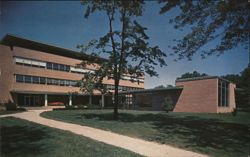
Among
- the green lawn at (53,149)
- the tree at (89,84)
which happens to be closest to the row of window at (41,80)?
the tree at (89,84)

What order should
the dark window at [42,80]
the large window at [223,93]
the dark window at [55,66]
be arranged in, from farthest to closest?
the dark window at [55,66]
the dark window at [42,80]
the large window at [223,93]

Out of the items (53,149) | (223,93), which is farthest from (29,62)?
(223,93)

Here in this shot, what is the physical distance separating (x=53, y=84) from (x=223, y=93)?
90.5 feet

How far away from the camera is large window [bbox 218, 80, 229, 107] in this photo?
27.2 meters

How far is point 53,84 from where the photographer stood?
115 feet

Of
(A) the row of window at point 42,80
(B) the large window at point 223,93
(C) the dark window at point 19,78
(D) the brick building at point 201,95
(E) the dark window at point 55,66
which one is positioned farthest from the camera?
(E) the dark window at point 55,66

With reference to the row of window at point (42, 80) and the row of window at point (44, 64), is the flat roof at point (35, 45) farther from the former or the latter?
the row of window at point (42, 80)

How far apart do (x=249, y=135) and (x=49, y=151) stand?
9612 millimetres

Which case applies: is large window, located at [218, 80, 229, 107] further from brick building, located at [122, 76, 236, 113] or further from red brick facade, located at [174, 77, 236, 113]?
red brick facade, located at [174, 77, 236, 113]

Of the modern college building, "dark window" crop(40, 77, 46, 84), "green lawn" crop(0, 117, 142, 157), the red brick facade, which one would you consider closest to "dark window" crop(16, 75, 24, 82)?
the modern college building

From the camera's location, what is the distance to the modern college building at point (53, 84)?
27344 millimetres

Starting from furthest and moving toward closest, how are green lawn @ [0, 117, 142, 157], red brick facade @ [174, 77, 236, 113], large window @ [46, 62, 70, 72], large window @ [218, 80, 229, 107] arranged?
1. large window @ [46, 62, 70, 72]
2. large window @ [218, 80, 229, 107]
3. red brick facade @ [174, 77, 236, 113]
4. green lawn @ [0, 117, 142, 157]

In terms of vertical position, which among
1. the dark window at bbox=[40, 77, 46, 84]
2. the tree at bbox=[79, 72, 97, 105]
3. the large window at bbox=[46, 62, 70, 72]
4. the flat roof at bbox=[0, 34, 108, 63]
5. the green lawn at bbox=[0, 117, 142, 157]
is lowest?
the green lawn at bbox=[0, 117, 142, 157]

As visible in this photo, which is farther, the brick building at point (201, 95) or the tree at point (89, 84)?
the brick building at point (201, 95)
